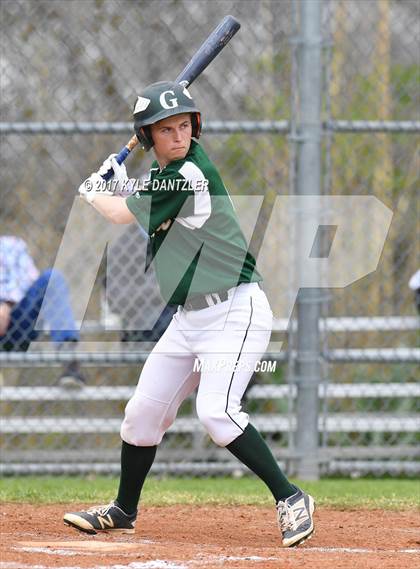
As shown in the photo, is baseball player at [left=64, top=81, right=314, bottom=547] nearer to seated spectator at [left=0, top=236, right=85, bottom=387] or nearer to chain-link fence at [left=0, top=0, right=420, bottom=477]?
chain-link fence at [left=0, top=0, right=420, bottom=477]

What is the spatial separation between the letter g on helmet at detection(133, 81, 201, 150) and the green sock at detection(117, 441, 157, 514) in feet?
4.10

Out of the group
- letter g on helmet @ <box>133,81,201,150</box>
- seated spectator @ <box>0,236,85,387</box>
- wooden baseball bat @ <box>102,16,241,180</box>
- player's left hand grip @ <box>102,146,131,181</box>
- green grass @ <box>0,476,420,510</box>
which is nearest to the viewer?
letter g on helmet @ <box>133,81,201,150</box>

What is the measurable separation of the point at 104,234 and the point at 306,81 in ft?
5.92

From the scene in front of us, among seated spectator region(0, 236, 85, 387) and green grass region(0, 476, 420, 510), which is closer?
green grass region(0, 476, 420, 510)

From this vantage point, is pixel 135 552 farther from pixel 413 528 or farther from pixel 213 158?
pixel 213 158

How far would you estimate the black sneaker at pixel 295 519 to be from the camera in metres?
4.07

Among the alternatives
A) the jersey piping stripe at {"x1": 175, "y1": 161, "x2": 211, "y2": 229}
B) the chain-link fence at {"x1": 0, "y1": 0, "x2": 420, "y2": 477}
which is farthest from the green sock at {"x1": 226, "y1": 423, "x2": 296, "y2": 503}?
the chain-link fence at {"x1": 0, "y1": 0, "x2": 420, "y2": 477}

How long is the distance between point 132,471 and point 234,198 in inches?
111

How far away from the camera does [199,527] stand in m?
4.64

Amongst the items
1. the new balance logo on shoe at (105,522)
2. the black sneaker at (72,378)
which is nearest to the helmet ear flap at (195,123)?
the new balance logo on shoe at (105,522)

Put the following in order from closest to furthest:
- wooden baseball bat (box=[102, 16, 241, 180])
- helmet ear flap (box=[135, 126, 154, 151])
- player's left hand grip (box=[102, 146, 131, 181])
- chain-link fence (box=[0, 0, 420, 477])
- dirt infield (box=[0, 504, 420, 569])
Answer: dirt infield (box=[0, 504, 420, 569]), helmet ear flap (box=[135, 126, 154, 151]), player's left hand grip (box=[102, 146, 131, 181]), wooden baseball bat (box=[102, 16, 241, 180]), chain-link fence (box=[0, 0, 420, 477])

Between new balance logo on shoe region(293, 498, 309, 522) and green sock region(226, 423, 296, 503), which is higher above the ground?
green sock region(226, 423, 296, 503)

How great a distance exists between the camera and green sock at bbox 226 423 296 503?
13.5ft

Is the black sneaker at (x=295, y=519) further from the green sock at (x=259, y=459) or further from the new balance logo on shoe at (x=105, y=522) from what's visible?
the new balance logo on shoe at (x=105, y=522)
